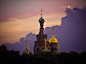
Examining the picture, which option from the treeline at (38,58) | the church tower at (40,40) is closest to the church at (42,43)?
the church tower at (40,40)

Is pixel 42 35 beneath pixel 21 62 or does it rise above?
above

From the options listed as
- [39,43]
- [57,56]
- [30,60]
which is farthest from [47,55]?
[39,43]

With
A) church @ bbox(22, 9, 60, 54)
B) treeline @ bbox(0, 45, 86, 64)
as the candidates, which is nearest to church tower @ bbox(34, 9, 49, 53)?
church @ bbox(22, 9, 60, 54)

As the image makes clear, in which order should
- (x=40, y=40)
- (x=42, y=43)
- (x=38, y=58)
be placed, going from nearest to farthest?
(x=38, y=58), (x=42, y=43), (x=40, y=40)

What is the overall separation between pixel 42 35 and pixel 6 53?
31.6 metres

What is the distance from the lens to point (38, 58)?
9438 centimetres

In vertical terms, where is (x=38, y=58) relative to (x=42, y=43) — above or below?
below

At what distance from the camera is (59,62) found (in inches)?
3733

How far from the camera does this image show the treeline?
88062 mm

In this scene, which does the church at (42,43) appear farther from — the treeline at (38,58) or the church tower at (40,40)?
the treeline at (38,58)

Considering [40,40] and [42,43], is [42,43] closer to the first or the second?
[42,43]

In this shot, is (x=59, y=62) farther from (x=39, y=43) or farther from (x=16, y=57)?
(x=39, y=43)

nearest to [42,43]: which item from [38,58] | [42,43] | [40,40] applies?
[42,43]

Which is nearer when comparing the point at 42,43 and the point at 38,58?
the point at 38,58
